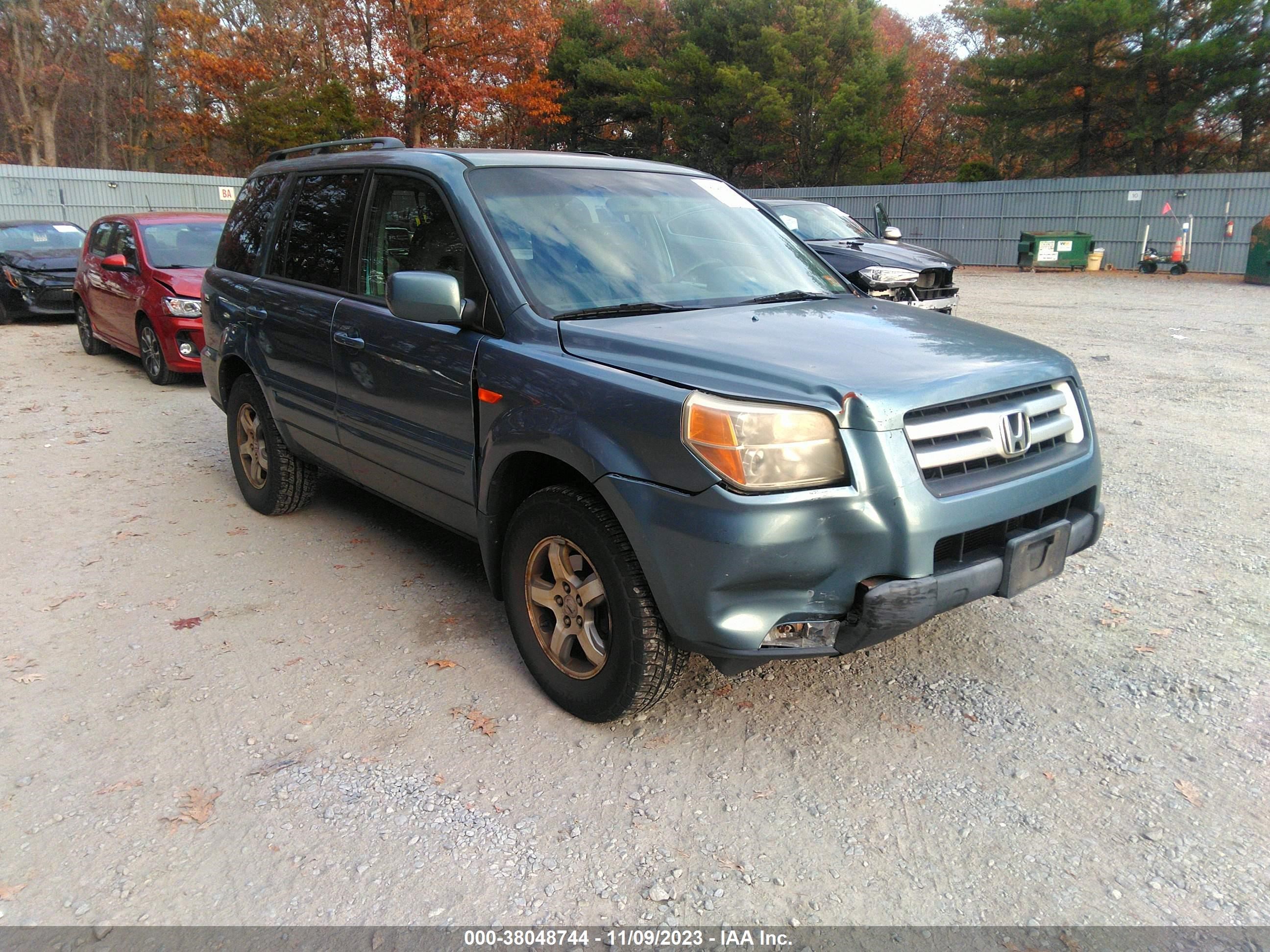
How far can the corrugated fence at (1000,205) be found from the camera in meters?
23.8

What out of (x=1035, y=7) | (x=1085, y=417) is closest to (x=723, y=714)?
(x=1085, y=417)

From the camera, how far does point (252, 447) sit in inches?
226

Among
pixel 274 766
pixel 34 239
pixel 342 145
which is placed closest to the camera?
pixel 274 766

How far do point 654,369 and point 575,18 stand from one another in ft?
146

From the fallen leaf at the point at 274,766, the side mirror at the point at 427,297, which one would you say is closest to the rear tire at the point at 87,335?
the side mirror at the point at 427,297

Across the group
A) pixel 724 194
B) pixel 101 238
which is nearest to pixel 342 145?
pixel 724 194

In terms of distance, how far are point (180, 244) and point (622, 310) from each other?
8.40 m

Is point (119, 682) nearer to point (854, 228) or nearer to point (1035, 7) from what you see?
point (854, 228)

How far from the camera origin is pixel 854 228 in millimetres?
13227

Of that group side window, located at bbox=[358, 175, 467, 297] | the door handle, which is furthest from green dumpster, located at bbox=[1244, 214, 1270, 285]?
the door handle

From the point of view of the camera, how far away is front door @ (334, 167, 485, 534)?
3.72 meters

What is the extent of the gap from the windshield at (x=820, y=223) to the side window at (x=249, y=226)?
7.55m

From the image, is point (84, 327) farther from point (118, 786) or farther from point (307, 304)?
point (118, 786)

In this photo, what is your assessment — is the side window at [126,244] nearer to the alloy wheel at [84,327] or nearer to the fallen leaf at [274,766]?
the alloy wheel at [84,327]
